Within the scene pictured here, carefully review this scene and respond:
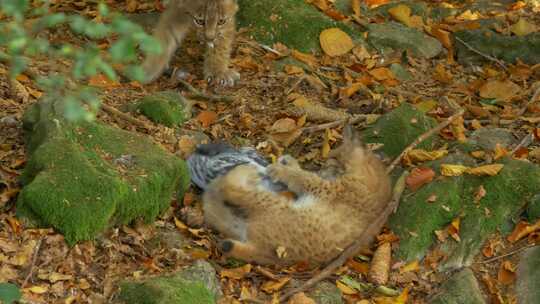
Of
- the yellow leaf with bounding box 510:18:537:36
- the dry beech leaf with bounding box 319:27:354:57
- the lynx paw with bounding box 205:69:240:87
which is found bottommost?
the yellow leaf with bounding box 510:18:537:36

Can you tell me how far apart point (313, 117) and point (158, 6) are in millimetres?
2452

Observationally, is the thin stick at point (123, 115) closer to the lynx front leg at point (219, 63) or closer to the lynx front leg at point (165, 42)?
the lynx front leg at point (165, 42)

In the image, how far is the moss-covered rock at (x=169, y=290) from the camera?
419 centimetres

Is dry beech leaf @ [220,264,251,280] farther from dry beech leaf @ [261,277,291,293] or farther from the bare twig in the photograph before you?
the bare twig

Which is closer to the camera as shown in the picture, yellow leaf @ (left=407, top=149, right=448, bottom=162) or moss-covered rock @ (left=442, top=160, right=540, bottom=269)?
moss-covered rock @ (left=442, top=160, right=540, bottom=269)

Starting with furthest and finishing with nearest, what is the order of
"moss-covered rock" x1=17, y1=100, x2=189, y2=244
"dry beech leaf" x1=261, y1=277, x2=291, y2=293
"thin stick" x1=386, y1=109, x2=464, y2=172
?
"thin stick" x1=386, y1=109, x2=464, y2=172
"dry beech leaf" x1=261, y1=277, x2=291, y2=293
"moss-covered rock" x1=17, y1=100, x2=189, y2=244

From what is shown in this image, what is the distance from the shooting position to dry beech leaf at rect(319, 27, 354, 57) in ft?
25.2

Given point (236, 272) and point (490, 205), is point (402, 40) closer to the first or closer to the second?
point (490, 205)

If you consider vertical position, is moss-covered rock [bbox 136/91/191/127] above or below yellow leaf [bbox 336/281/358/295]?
above

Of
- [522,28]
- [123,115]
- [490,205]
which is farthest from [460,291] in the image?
[522,28]

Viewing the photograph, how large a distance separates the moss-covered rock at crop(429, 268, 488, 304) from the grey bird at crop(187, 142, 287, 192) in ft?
4.56

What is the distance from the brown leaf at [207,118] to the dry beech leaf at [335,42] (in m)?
1.73

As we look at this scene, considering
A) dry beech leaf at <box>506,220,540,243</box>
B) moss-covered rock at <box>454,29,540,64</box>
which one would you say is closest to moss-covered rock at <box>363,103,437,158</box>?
dry beech leaf at <box>506,220,540,243</box>

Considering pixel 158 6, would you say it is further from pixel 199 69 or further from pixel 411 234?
pixel 411 234
